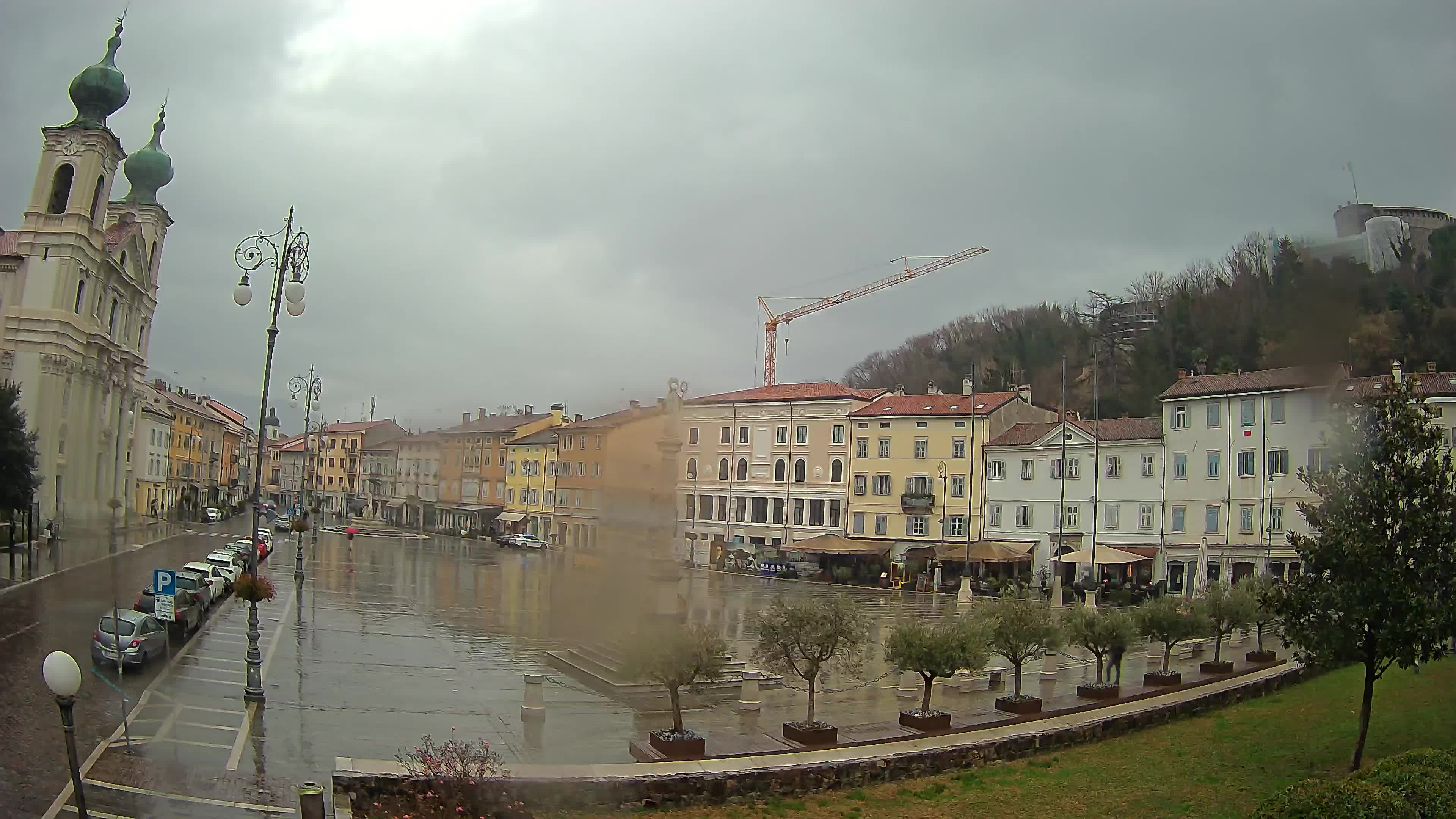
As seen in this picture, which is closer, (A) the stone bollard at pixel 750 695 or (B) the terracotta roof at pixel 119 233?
(A) the stone bollard at pixel 750 695

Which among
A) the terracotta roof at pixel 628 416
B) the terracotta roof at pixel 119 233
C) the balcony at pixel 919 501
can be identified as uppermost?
the terracotta roof at pixel 119 233

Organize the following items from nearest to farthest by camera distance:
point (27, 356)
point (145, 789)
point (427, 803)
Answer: point (427, 803) → point (145, 789) → point (27, 356)

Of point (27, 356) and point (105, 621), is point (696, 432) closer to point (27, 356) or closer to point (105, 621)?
point (105, 621)

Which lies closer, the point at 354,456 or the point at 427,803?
the point at 427,803

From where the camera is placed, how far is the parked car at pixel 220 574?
1351 inches

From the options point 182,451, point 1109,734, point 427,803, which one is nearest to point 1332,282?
point 1109,734

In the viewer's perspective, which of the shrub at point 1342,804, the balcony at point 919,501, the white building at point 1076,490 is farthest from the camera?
the balcony at point 919,501

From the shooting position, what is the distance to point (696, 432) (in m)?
13.5

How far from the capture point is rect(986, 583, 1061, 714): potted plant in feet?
68.4

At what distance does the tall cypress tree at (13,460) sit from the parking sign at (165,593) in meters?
25.0

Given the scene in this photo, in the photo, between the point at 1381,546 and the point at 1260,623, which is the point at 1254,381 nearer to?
the point at 1260,623

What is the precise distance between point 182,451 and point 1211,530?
8339 centimetres

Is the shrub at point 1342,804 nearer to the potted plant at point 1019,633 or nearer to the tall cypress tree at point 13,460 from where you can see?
the potted plant at point 1019,633

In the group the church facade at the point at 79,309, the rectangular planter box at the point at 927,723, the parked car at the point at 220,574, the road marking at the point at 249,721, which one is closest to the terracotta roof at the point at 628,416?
the road marking at the point at 249,721
